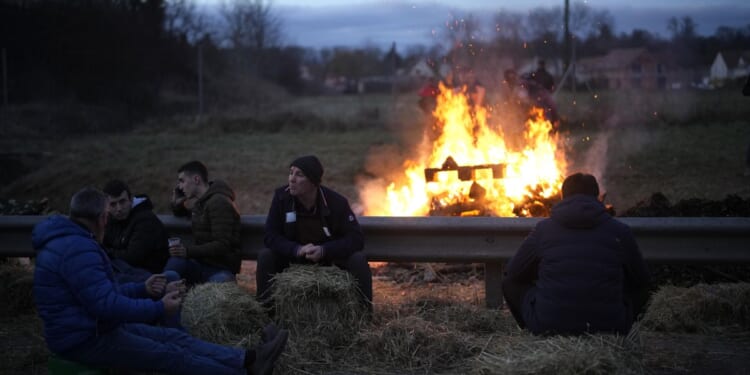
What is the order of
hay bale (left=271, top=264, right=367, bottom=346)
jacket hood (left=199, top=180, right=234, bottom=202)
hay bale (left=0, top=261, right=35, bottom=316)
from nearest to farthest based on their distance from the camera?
hay bale (left=271, top=264, right=367, bottom=346)
jacket hood (left=199, top=180, right=234, bottom=202)
hay bale (left=0, top=261, right=35, bottom=316)

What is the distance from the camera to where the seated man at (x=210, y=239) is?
7.09m

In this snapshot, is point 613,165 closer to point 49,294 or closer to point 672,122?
point 672,122

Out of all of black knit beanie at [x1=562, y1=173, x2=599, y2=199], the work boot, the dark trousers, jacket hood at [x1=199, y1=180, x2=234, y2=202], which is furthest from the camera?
jacket hood at [x1=199, y1=180, x2=234, y2=202]

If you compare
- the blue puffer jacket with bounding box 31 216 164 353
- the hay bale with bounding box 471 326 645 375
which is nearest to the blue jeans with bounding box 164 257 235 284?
the blue puffer jacket with bounding box 31 216 164 353

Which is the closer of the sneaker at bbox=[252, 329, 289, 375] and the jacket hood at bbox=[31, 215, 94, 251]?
the jacket hood at bbox=[31, 215, 94, 251]

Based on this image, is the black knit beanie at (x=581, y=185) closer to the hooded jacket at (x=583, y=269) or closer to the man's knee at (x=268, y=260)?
the hooded jacket at (x=583, y=269)

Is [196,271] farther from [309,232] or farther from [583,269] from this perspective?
[583,269]

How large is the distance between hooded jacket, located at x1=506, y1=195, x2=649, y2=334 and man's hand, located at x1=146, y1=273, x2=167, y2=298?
7.92 feet

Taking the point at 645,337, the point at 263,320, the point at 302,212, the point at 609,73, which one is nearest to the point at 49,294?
the point at 263,320

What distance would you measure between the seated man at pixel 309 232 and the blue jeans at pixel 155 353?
4.84 ft

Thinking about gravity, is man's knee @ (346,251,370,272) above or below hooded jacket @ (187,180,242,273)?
below

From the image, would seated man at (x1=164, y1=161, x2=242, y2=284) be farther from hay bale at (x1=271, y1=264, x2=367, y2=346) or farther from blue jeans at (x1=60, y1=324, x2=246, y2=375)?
blue jeans at (x1=60, y1=324, x2=246, y2=375)

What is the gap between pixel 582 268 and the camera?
5324mm

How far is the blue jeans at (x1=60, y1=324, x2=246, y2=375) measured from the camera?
4902mm
